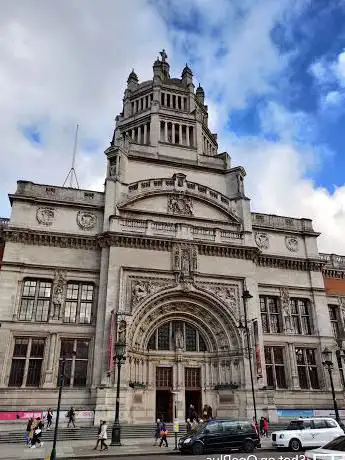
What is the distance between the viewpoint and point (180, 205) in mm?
34031

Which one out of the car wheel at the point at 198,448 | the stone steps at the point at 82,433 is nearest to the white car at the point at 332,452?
the car wheel at the point at 198,448

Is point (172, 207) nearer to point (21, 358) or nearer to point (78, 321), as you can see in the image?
point (78, 321)

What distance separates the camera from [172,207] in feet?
111

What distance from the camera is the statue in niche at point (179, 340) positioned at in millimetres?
30167

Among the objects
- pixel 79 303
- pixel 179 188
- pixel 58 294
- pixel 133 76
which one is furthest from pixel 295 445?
pixel 133 76

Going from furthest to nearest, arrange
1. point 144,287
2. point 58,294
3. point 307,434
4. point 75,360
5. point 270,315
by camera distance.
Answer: point 270,315
point 144,287
point 58,294
point 75,360
point 307,434

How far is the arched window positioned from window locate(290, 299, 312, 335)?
331 inches

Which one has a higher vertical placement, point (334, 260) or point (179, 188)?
point (179, 188)

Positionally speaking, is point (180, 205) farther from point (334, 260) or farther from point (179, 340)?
→ point (334, 260)

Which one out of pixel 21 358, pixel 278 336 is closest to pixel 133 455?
pixel 21 358

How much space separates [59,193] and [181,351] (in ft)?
52.6

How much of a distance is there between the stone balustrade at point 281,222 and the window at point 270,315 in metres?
6.98

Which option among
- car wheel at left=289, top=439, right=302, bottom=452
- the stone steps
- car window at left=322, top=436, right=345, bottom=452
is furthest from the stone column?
car window at left=322, top=436, right=345, bottom=452

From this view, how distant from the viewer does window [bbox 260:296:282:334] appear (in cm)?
3253
